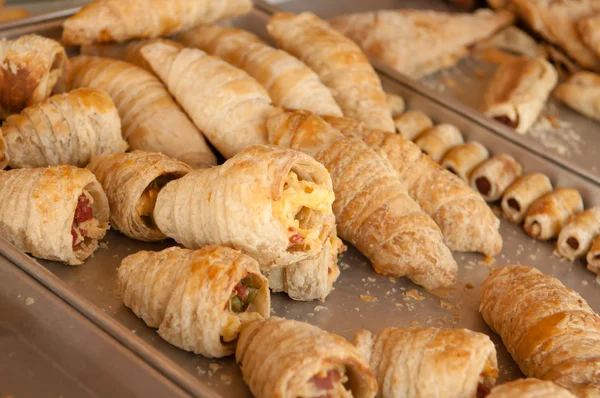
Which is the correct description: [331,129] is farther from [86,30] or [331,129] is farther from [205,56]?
[86,30]

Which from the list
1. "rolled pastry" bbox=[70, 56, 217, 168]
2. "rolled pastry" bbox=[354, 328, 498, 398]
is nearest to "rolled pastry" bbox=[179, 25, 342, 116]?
"rolled pastry" bbox=[70, 56, 217, 168]

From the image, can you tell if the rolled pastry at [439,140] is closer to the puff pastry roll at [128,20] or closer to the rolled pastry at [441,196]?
the rolled pastry at [441,196]

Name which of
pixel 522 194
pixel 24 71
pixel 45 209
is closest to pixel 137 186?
pixel 45 209

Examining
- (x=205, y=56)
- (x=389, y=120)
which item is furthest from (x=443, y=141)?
(x=205, y=56)

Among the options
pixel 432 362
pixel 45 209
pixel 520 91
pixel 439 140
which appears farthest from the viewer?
pixel 520 91

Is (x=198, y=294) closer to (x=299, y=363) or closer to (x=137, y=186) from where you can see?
(x=299, y=363)
